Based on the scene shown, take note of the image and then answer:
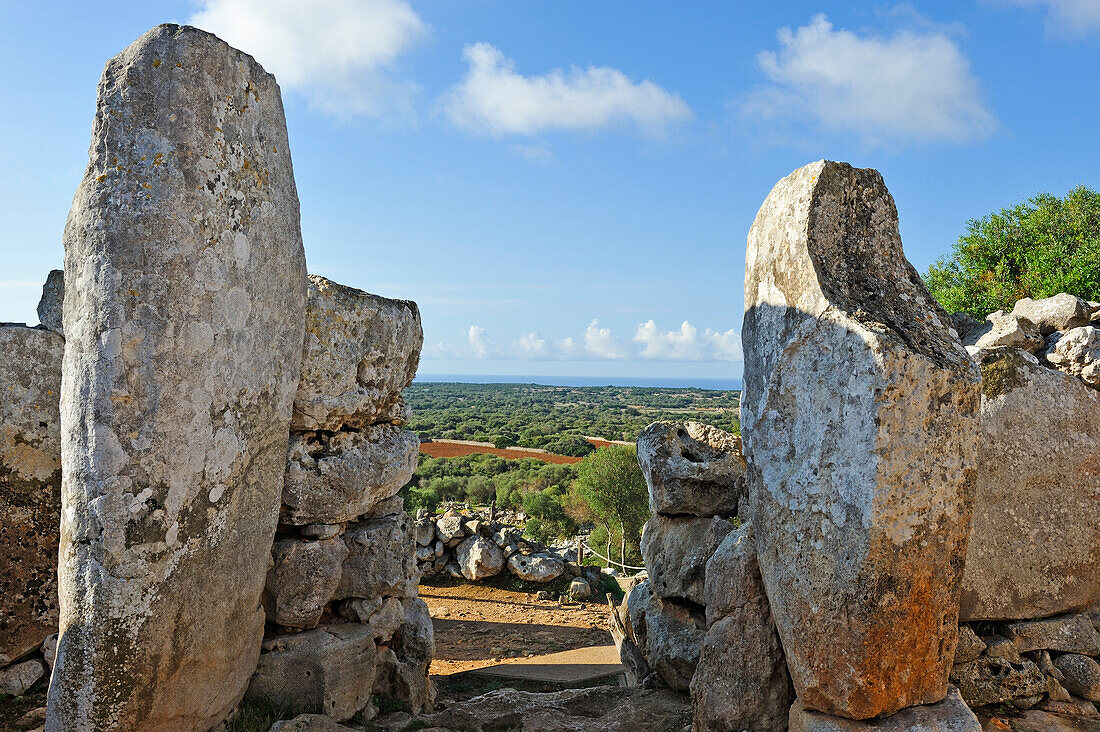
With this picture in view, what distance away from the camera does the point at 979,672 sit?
4406mm

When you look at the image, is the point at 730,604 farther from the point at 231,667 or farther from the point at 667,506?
the point at 231,667

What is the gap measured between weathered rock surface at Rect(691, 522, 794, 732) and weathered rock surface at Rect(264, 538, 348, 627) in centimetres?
249

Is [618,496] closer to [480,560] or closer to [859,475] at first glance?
[480,560]

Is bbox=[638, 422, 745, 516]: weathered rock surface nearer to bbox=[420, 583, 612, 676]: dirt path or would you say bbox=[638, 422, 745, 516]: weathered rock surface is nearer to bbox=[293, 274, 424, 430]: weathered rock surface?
bbox=[293, 274, 424, 430]: weathered rock surface

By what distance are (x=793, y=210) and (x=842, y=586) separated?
7.15 feet

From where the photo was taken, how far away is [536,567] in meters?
12.9

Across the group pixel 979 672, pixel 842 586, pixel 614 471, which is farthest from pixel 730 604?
pixel 614 471

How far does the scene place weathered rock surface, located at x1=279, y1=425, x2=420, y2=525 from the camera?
180 inches

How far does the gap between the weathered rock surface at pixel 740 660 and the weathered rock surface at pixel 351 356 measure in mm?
2577

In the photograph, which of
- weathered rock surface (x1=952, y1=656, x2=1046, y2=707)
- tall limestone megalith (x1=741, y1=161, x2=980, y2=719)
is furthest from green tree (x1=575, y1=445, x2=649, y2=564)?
tall limestone megalith (x1=741, y1=161, x2=980, y2=719)

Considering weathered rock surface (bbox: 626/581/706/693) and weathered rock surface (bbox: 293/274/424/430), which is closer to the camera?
weathered rock surface (bbox: 293/274/424/430)

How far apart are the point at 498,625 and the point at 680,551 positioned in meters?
5.64

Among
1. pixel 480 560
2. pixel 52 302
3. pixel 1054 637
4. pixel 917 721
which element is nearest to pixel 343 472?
pixel 52 302

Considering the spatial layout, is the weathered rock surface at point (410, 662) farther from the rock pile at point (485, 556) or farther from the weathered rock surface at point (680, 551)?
the rock pile at point (485, 556)
